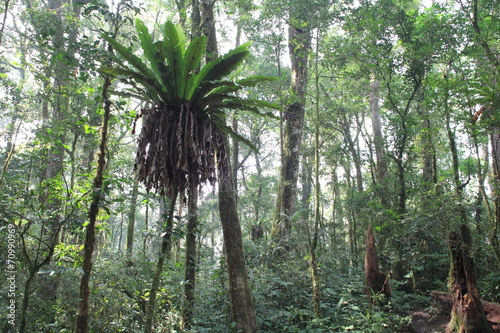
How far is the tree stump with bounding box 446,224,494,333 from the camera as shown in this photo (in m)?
3.78

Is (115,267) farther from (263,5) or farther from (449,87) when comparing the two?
(263,5)

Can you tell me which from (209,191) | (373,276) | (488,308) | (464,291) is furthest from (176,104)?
(488,308)

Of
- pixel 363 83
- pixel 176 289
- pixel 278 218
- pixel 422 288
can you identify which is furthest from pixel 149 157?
pixel 363 83

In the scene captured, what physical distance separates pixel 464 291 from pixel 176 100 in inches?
170

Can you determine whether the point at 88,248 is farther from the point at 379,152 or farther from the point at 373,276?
the point at 379,152

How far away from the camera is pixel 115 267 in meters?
5.26

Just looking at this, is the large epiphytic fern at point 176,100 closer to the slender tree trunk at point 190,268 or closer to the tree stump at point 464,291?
the slender tree trunk at point 190,268

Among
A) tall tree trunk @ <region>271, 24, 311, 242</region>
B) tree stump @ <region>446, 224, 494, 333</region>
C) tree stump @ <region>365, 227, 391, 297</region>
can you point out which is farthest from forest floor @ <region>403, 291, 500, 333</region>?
tall tree trunk @ <region>271, 24, 311, 242</region>

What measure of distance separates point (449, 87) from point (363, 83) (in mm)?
4329

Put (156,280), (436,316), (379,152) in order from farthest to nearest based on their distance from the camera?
1. (379,152)
2. (436,316)
3. (156,280)

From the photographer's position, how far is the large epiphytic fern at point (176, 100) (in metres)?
2.98

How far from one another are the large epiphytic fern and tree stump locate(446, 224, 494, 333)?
11.0 feet

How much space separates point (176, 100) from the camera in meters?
3.23

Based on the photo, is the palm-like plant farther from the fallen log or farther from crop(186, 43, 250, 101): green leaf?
the fallen log
